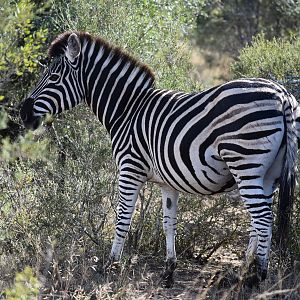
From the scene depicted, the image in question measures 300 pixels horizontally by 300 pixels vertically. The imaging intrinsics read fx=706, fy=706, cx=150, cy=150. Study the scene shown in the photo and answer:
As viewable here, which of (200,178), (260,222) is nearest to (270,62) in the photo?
(200,178)

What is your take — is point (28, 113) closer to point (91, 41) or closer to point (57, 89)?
point (57, 89)

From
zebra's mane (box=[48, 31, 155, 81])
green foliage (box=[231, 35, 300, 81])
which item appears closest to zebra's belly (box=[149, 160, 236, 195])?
zebra's mane (box=[48, 31, 155, 81])

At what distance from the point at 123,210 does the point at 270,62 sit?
12.4ft

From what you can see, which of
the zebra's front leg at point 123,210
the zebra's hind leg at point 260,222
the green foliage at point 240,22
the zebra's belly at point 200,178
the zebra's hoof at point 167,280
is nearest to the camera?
the zebra's hind leg at point 260,222

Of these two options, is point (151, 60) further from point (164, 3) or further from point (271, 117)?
point (271, 117)

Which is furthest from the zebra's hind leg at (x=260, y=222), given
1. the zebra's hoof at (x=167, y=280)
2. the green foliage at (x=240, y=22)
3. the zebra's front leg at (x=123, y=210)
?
the green foliage at (x=240, y=22)

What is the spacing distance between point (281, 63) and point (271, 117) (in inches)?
162

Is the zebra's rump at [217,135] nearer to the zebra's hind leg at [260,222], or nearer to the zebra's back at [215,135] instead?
the zebra's back at [215,135]

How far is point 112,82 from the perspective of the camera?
296 inches

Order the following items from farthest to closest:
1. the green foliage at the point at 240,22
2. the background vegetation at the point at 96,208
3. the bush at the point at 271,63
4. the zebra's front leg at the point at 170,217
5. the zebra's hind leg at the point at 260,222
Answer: the green foliage at the point at 240,22 → the bush at the point at 271,63 → the zebra's front leg at the point at 170,217 → the background vegetation at the point at 96,208 → the zebra's hind leg at the point at 260,222

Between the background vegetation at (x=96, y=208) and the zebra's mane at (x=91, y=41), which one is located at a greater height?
the zebra's mane at (x=91, y=41)

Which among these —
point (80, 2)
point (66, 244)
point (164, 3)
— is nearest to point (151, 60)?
point (80, 2)

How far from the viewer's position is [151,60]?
8820 mm

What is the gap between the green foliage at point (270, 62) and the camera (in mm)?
9508
